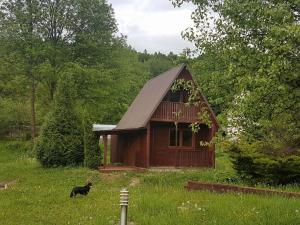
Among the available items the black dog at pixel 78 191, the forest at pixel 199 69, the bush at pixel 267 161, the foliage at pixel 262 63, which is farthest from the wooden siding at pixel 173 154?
the foliage at pixel 262 63

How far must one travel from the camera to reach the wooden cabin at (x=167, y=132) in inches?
1177

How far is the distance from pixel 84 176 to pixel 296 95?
1723cm

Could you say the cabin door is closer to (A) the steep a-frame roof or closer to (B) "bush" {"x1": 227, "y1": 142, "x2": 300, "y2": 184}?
(A) the steep a-frame roof

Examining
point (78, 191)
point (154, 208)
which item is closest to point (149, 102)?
point (78, 191)

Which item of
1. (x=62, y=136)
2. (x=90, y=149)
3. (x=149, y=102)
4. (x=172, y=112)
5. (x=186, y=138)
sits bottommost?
(x=90, y=149)

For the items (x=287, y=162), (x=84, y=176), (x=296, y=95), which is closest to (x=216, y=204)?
(x=296, y=95)

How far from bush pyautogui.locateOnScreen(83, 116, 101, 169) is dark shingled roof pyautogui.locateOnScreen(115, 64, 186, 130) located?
9.69ft

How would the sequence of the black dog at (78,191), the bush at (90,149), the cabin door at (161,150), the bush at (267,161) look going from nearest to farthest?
the black dog at (78,191)
the bush at (267,161)
the bush at (90,149)
the cabin door at (161,150)

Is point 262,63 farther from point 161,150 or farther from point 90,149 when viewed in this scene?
point 161,150

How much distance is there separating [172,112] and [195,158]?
3.59 meters

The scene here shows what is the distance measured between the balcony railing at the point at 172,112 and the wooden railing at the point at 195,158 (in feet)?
7.19

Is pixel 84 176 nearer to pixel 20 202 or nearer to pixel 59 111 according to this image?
pixel 59 111

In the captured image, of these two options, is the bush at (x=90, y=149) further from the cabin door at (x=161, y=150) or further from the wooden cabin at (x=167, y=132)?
the cabin door at (x=161, y=150)

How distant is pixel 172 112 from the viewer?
29.9 meters
